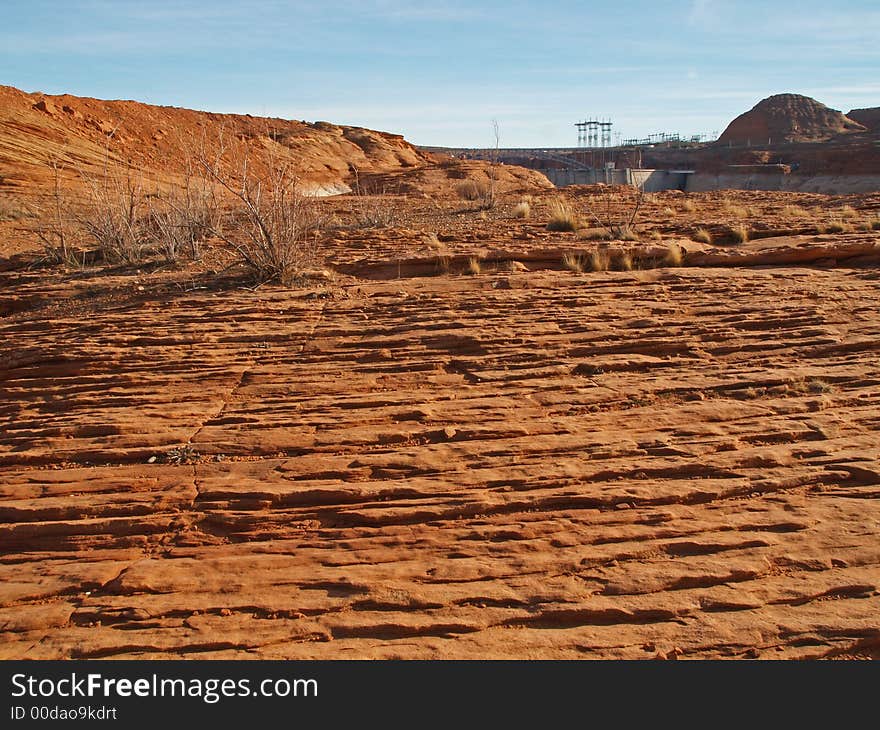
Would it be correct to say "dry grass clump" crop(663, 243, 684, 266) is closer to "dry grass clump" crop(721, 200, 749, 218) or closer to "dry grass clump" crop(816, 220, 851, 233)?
"dry grass clump" crop(816, 220, 851, 233)

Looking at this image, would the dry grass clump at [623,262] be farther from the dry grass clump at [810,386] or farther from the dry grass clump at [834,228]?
the dry grass clump at [834,228]

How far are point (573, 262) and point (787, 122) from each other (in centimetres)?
7681

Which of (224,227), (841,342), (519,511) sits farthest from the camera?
(224,227)

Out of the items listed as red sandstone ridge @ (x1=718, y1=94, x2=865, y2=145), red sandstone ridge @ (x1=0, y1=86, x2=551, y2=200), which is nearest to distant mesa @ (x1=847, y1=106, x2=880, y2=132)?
red sandstone ridge @ (x1=718, y1=94, x2=865, y2=145)

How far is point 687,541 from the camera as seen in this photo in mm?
3580

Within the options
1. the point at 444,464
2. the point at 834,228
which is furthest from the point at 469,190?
the point at 444,464

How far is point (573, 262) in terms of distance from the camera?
7887 millimetres

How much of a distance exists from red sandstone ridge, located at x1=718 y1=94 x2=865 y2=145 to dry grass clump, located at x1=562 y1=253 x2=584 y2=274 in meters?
70.0

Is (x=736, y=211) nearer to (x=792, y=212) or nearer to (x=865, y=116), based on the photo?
(x=792, y=212)

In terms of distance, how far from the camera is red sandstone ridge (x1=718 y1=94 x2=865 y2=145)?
70.2 m

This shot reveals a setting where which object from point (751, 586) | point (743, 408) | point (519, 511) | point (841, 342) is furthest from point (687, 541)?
point (841, 342)
